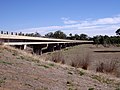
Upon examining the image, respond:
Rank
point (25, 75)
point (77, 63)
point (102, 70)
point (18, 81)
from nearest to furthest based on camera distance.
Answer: point (18, 81) → point (25, 75) → point (102, 70) → point (77, 63)

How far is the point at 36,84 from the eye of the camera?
39.0ft

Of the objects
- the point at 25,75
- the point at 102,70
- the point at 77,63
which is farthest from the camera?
the point at 77,63

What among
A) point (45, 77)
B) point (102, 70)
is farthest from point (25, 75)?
point (102, 70)

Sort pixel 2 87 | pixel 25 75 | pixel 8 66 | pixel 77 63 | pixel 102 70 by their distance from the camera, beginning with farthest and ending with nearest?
pixel 77 63
pixel 102 70
pixel 8 66
pixel 25 75
pixel 2 87

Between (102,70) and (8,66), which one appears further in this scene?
(102,70)

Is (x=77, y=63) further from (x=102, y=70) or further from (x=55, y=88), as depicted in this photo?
(x=55, y=88)

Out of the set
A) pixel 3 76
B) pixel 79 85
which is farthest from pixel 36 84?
pixel 79 85

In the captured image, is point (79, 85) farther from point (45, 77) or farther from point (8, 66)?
point (8, 66)

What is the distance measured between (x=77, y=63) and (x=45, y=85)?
12.7 m

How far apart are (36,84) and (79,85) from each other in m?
2.25

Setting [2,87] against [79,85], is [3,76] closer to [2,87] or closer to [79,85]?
[2,87]

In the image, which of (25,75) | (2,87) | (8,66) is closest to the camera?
(2,87)

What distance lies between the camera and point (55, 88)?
11.9 metres

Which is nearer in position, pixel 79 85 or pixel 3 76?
pixel 3 76
